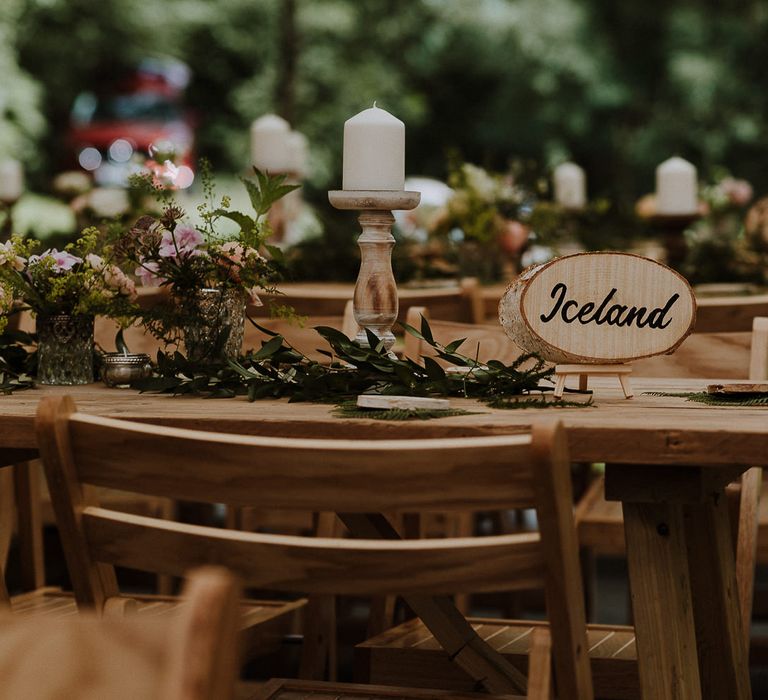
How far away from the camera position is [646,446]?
137 centimetres

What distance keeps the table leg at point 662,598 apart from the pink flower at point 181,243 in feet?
2.49

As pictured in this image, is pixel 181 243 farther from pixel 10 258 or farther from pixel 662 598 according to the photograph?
pixel 662 598

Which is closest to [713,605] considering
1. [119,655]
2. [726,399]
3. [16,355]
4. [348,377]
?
[726,399]

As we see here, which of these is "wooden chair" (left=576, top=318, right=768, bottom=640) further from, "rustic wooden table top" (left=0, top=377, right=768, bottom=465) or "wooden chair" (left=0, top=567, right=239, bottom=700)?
"wooden chair" (left=0, top=567, right=239, bottom=700)

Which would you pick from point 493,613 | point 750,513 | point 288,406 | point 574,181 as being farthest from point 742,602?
point 574,181

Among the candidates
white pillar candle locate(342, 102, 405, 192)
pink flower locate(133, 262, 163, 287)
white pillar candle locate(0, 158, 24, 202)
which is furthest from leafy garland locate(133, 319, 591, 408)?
white pillar candle locate(0, 158, 24, 202)

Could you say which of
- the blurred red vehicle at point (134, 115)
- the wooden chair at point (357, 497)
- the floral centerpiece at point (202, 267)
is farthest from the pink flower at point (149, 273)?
the blurred red vehicle at point (134, 115)

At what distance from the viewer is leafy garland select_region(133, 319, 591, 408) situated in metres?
1.72

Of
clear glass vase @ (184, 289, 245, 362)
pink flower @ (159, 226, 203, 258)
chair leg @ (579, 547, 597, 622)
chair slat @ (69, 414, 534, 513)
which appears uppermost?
pink flower @ (159, 226, 203, 258)

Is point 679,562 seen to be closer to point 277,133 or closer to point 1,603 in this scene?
point 1,603

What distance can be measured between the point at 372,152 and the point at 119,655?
4.04ft

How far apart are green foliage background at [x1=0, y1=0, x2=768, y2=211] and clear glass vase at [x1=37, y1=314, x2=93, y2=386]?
44.9 ft

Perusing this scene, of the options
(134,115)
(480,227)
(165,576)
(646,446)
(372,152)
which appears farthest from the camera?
(134,115)

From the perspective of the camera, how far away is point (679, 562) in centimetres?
145
